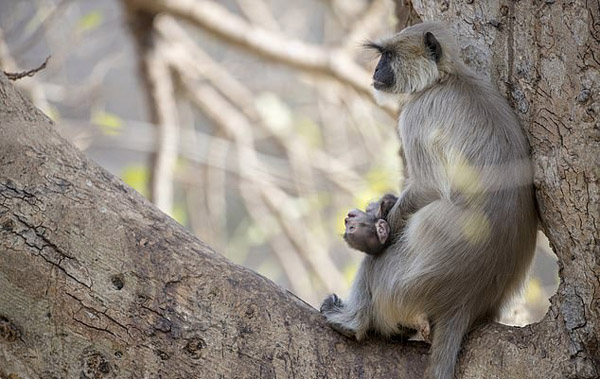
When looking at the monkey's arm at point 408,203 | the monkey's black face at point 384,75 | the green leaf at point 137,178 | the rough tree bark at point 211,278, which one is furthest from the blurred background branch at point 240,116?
the rough tree bark at point 211,278

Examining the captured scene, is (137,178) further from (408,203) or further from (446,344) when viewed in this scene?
(446,344)

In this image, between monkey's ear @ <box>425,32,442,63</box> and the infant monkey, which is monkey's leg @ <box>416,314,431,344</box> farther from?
monkey's ear @ <box>425,32,442,63</box>

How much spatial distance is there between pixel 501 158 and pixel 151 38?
4.07 m

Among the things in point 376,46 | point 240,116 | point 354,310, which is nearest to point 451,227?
point 354,310

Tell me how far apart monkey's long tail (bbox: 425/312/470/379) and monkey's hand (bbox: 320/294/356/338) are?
1.00ft

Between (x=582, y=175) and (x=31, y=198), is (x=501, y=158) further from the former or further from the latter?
(x=31, y=198)

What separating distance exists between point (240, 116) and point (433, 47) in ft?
13.5

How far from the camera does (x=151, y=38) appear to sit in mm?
6348

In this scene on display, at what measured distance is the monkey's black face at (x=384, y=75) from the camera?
11.5 ft

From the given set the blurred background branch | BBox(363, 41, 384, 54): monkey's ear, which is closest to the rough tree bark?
BBox(363, 41, 384, 54): monkey's ear

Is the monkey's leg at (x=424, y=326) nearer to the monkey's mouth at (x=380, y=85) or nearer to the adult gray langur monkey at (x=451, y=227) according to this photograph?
the adult gray langur monkey at (x=451, y=227)

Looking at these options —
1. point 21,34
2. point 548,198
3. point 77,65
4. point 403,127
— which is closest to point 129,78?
point 77,65

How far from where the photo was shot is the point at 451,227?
9.51 ft

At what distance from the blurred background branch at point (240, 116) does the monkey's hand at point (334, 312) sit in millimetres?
2516
